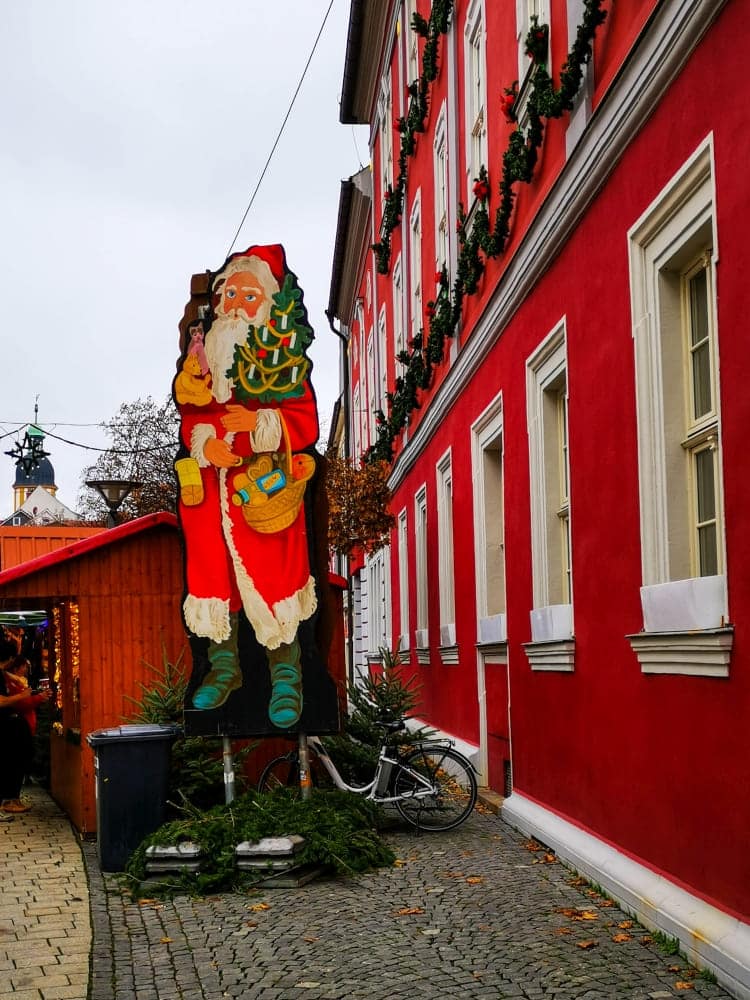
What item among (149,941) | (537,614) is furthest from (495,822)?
(149,941)

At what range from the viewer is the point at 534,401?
10.9m

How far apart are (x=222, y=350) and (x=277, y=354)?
433 millimetres

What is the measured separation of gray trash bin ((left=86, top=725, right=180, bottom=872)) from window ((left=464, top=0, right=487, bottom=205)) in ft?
22.6

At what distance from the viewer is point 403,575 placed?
891 inches

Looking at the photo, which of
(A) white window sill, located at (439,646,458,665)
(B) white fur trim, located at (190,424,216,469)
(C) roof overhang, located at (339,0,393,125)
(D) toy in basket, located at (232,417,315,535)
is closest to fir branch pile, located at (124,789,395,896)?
(D) toy in basket, located at (232,417,315,535)

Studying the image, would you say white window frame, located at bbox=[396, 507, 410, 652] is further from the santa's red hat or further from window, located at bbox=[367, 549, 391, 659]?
the santa's red hat

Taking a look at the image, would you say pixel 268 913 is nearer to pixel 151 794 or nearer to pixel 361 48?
pixel 151 794

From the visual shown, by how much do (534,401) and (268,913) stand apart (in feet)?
15.4

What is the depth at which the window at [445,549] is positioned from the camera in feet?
55.0

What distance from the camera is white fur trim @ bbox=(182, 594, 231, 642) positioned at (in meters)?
10.5

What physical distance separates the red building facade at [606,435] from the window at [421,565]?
3168mm

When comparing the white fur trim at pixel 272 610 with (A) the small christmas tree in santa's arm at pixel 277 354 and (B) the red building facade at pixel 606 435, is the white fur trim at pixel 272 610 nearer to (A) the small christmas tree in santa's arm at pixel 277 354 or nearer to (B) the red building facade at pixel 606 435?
(A) the small christmas tree in santa's arm at pixel 277 354

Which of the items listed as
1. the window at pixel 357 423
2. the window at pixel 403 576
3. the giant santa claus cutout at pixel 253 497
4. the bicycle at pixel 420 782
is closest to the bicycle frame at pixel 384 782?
the bicycle at pixel 420 782

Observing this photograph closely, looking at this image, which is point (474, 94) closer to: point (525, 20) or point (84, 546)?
point (525, 20)
